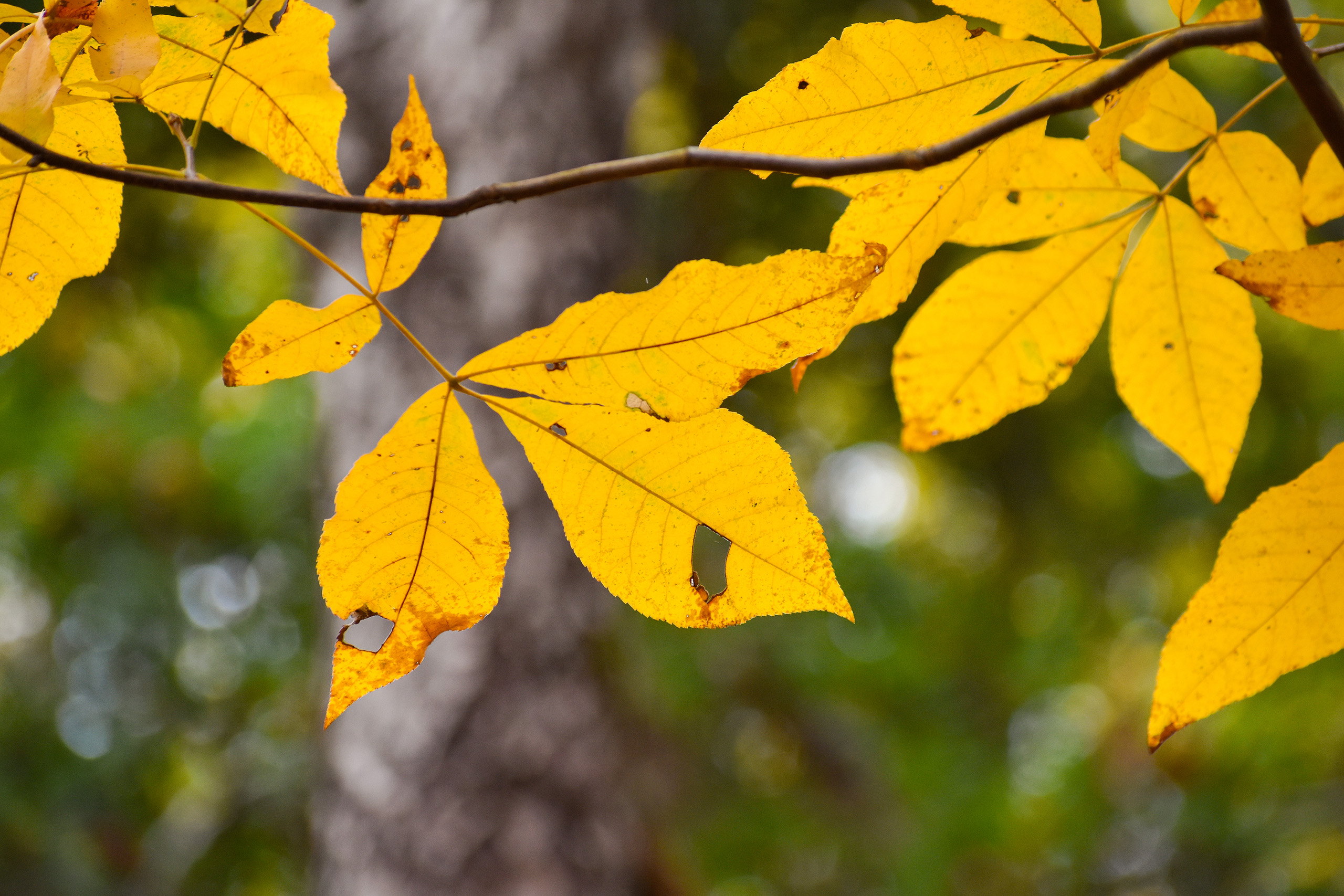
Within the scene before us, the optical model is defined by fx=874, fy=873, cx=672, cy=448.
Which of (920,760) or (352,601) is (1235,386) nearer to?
(352,601)

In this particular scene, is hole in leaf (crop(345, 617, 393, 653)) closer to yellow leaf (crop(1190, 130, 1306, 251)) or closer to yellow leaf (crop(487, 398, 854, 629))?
yellow leaf (crop(487, 398, 854, 629))

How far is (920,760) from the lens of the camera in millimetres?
3266

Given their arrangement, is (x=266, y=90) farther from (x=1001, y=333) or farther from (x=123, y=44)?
(x=1001, y=333)

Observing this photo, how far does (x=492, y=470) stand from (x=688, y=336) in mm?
1201

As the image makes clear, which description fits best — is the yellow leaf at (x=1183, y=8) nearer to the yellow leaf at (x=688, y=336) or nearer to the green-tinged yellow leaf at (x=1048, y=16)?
the green-tinged yellow leaf at (x=1048, y=16)

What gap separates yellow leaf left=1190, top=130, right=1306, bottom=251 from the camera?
0.44m

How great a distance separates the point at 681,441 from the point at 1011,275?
0.21m

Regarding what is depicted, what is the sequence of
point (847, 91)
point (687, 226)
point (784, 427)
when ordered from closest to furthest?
point (847, 91) < point (687, 226) < point (784, 427)

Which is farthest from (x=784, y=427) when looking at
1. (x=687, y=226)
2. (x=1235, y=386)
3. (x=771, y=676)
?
(x=1235, y=386)

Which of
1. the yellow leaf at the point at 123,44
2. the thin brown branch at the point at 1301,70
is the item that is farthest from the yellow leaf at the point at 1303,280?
the yellow leaf at the point at 123,44

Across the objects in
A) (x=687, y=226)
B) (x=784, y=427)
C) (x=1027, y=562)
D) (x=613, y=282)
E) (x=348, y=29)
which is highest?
(x=348, y=29)

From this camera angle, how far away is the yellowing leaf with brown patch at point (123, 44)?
0.34 meters

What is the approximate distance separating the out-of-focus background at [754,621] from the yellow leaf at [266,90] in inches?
73.4

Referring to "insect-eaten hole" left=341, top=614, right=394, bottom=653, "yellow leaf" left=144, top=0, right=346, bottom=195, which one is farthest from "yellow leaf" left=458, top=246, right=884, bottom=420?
"insect-eaten hole" left=341, top=614, right=394, bottom=653
